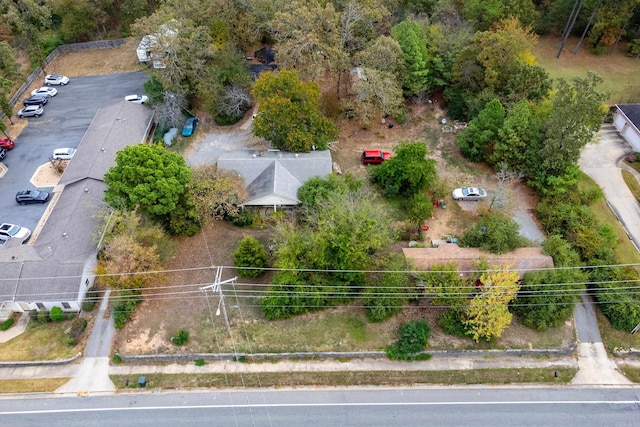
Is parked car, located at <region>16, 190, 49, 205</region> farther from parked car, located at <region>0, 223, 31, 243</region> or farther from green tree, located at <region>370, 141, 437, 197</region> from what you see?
green tree, located at <region>370, 141, 437, 197</region>

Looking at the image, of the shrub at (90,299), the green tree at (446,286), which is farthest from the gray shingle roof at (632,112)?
the shrub at (90,299)

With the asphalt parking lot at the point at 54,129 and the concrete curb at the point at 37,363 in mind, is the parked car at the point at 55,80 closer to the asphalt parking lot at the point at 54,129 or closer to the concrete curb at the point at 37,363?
the asphalt parking lot at the point at 54,129

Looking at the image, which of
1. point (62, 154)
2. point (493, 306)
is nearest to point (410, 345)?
point (493, 306)

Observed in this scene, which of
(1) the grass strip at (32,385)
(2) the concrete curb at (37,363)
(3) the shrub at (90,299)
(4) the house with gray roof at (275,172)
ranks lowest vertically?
(1) the grass strip at (32,385)

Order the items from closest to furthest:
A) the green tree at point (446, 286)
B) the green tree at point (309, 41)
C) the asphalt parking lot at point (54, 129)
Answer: the green tree at point (446, 286)
the asphalt parking lot at point (54, 129)
the green tree at point (309, 41)

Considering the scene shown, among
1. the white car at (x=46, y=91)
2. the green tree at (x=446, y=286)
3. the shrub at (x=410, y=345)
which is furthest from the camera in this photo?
the white car at (x=46, y=91)

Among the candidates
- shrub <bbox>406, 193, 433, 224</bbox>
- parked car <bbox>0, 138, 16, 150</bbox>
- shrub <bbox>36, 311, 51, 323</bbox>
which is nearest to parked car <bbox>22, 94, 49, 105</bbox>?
parked car <bbox>0, 138, 16, 150</bbox>
